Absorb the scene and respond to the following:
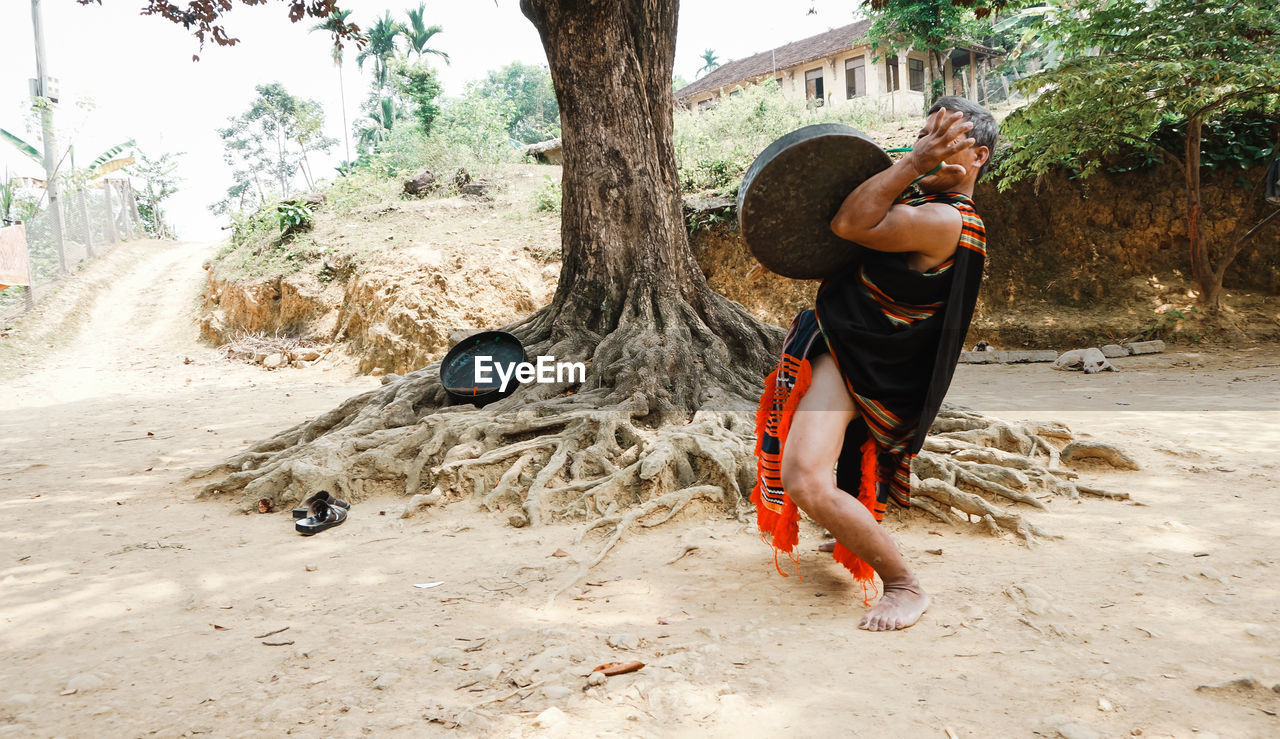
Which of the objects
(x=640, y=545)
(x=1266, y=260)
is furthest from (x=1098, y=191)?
(x=640, y=545)

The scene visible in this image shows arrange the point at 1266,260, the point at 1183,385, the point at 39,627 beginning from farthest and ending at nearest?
1. the point at 1266,260
2. the point at 1183,385
3. the point at 39,627

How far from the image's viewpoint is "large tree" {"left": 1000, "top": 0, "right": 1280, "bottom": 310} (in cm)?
834

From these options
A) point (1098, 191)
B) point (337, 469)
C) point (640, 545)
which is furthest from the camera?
point (1098, 191)

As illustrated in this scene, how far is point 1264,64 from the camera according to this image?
7.91 m

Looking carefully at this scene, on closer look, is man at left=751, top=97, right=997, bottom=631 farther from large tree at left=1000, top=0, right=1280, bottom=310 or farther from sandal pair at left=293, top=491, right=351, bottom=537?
large tree at left=1000, top=0, right=1280, bottom=310

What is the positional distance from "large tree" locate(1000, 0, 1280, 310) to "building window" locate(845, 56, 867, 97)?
15.0m

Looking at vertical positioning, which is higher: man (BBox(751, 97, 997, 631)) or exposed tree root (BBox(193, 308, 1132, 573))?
man (BBox(751, 97, 997, 631))

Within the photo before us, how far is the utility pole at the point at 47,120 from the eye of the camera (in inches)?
592

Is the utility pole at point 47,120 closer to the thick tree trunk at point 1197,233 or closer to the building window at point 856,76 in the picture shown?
the thick tree trunk at point 1197,233

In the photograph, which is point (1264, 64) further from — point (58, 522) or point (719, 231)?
point (58, 522)

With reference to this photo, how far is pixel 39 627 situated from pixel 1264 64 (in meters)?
11.4

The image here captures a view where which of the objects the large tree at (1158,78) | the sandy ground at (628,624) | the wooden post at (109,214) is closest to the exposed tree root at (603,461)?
the sandy ground at (628,624)

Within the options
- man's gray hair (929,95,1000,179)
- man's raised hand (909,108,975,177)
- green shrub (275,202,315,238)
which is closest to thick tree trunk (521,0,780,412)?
man's gray hair (929,95,1000,179)

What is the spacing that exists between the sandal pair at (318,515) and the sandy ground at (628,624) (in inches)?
2.9
